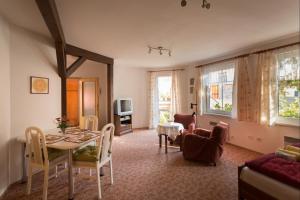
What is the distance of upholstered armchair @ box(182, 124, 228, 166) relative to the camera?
3.41 meters

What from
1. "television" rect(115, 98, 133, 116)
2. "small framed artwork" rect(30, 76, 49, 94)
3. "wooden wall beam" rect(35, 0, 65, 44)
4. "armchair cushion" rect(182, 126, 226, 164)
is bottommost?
"armchair cushion" rect(182, 126, 226, 164)

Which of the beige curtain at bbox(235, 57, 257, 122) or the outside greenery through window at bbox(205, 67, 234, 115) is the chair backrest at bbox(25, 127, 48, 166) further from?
the outside greenery through window at bbox(205, 67, 234, 115)

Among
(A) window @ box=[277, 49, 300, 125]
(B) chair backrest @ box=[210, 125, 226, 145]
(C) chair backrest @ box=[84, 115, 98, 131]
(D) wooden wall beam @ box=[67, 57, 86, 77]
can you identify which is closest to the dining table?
(C) chair backrest @ box=[84, 115, 98, 131]

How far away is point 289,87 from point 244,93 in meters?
0.90

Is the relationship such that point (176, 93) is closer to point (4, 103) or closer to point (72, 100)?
point (72, 100)

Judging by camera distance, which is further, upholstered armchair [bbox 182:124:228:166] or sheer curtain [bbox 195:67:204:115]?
sheer curtain [bbox 195:67:204:115]

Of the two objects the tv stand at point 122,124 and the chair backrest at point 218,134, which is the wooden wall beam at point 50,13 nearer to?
the chair backrest at point 218,134

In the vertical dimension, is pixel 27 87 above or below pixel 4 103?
above

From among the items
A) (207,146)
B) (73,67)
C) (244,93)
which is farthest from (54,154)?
(244,93)

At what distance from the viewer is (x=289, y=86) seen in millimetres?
3553

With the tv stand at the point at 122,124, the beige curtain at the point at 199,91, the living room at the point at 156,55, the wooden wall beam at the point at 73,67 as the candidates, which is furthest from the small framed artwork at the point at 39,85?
the beige curtain at the point at 199,91

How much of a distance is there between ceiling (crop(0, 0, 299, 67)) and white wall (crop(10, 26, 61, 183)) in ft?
0.84

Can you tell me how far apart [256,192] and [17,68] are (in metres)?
3.75

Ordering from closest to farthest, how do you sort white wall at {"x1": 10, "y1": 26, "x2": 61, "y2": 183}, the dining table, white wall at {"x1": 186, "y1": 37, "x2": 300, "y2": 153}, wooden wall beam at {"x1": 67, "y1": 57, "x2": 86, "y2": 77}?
the dining table → white wall at {"x1": 10, "y1": 26, "x2": 61, "y2": 183} → white wall at {"x1": 186, "y1": 37, "x2": 300, "y2": 153} → wooden wall beam at {"x1": 67, "y1": 57, "x2": 86, "y2": 77}
